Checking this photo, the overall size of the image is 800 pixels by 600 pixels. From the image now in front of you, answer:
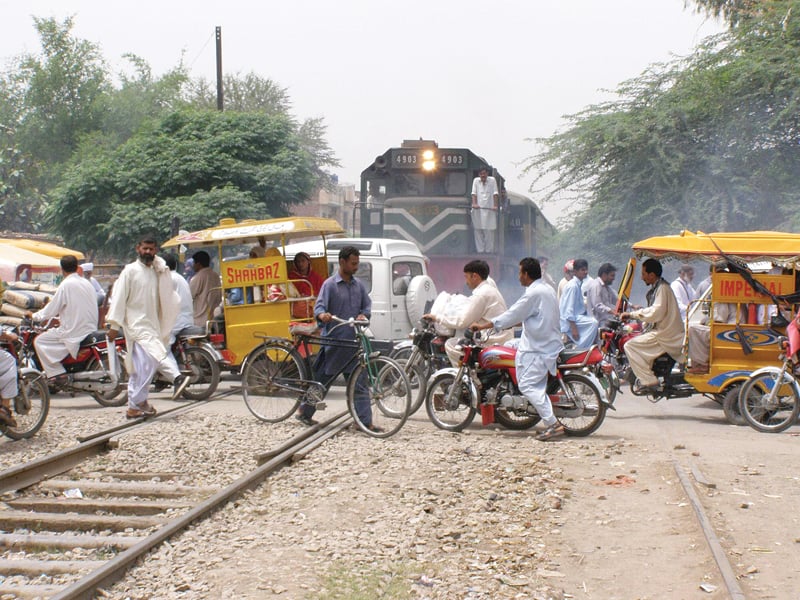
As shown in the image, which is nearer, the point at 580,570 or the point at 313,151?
the point at 580,570

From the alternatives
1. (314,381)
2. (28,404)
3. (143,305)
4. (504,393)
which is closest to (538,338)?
(504,393)

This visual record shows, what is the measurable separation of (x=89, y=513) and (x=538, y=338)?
14.5 ft

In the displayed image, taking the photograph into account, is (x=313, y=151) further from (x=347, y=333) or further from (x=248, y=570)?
(x=248, y=570)

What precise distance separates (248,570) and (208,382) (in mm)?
7257

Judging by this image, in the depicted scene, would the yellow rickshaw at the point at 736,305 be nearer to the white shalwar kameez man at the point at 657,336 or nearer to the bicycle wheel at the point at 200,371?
the white shalwar kameez man at the point at 657,336

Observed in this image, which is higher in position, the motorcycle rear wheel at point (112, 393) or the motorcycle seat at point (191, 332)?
the motorcycle seat at point (191, 332)

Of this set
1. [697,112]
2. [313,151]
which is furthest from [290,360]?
[313,151]

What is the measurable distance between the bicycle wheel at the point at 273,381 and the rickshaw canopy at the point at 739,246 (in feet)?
14.0

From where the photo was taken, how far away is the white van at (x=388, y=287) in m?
14.4

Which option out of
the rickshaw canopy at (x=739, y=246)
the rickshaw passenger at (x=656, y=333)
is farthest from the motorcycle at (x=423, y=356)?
the rickshaw canopy at (x=739, y=246)

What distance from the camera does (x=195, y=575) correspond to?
16.5 ft

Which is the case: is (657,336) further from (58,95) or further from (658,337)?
(58,95)

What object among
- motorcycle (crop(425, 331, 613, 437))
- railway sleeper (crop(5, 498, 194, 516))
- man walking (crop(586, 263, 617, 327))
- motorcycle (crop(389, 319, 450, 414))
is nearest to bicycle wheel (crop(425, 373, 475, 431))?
motorcycle (crop(425, 331, 613, 437))

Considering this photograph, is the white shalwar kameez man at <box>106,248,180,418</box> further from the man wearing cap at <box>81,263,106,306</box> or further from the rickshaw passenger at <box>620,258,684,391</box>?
the rickshaw passenger at <box>620,258,684,391</box>
